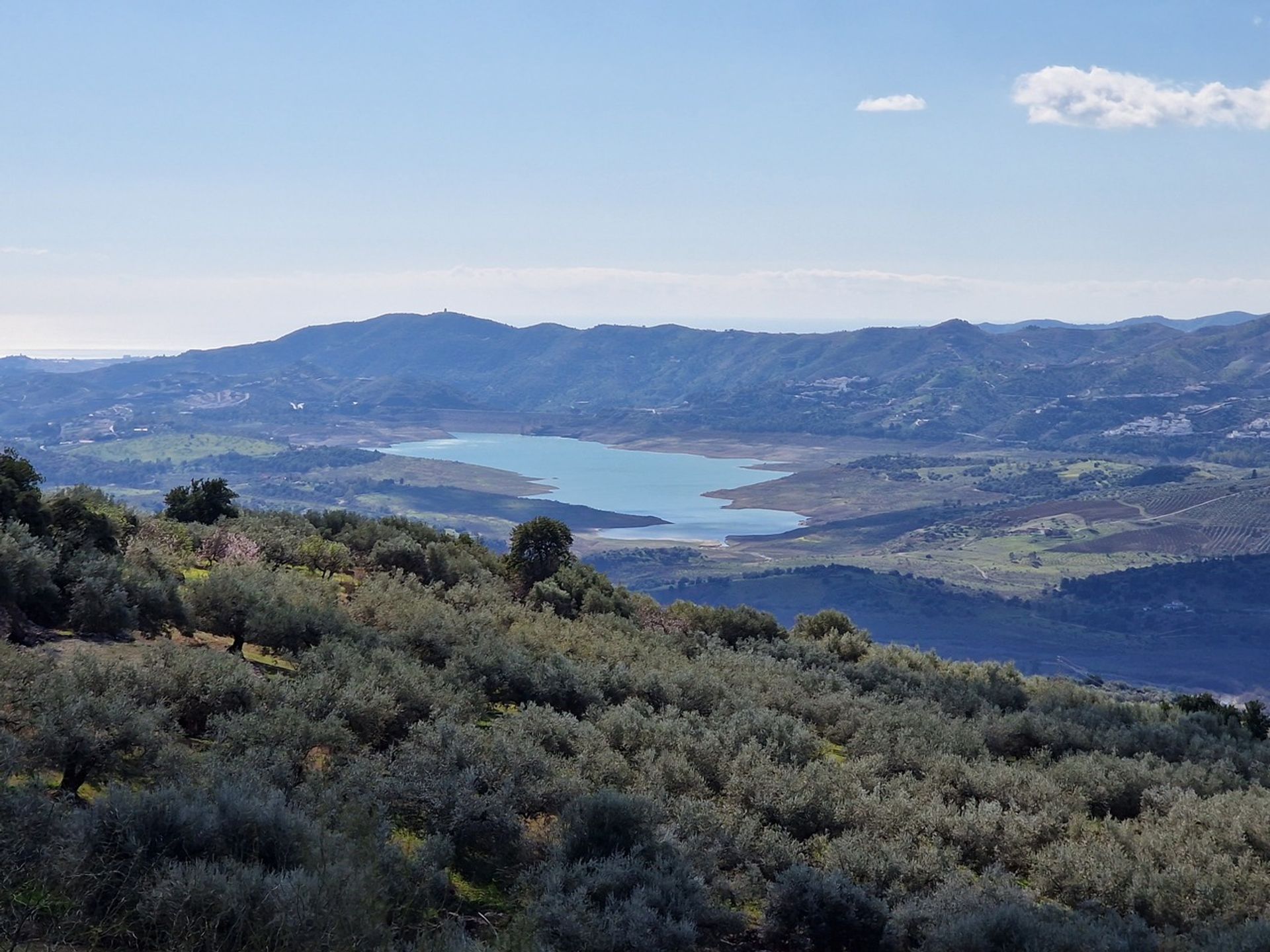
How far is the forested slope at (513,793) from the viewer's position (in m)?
5.41

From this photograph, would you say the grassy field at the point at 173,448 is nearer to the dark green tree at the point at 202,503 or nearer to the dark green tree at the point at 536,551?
the dark green tree at the point at 202,503

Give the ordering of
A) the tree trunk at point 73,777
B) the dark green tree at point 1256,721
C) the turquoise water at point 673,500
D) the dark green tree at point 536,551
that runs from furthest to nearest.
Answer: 1. the turquoise water at point 673,500
2. the dark green tree at point 536,551
3. the dark green tree at point 1256,721
4. the tree trunk at point 73,777

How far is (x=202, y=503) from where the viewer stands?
22.4 metres

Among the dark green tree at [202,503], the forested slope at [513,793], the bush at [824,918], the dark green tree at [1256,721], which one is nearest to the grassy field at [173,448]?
the dark green tree at [202,503]

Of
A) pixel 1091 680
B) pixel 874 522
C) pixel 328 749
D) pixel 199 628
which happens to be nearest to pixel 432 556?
pixel 199 628

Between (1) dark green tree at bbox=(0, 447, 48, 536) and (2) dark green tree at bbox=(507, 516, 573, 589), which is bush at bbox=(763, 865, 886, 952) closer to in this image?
(1) dark green tree at bbox=(0, 447, 48, 536)

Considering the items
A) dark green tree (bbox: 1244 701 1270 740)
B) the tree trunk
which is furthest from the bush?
dark green tree (bbox: 1244 701 1270 740)

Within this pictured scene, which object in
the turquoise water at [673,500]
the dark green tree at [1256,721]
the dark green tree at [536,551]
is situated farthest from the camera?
the turquoise water at [673,500]

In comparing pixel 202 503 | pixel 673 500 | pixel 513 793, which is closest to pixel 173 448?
pixel 673 500

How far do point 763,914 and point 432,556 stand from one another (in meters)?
14.1

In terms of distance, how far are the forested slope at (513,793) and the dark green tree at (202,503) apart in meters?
6.77

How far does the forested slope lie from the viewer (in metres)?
5.41

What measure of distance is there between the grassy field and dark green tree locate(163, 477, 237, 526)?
6552 inches

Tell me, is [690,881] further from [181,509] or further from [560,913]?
[181,509]
